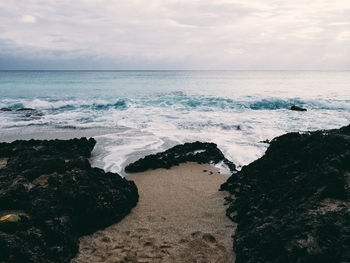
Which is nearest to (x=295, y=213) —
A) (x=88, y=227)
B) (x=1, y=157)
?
(x=88, y=227)

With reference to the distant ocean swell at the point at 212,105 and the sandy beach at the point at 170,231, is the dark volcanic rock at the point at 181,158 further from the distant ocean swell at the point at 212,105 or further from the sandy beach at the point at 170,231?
the distant ocean swell at the point at 212,105

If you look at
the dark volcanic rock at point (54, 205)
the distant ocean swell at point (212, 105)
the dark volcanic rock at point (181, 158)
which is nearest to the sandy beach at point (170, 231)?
Result: the dark volcanic rock at point (54, 205)

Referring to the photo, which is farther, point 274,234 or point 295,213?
point 295,213

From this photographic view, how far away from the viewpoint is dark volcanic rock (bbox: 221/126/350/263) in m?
2.60

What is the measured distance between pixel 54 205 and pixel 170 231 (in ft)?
5.21

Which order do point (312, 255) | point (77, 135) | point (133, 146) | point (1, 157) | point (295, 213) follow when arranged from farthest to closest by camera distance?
point (77, 135) → point (133, 146) → point (1, 157) → point (295, 213) → point (312, 255)

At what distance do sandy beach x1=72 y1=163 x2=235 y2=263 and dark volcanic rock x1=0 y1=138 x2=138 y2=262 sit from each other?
22 centimetres

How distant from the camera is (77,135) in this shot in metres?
11.3

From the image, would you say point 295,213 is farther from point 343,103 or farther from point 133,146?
point 343,103

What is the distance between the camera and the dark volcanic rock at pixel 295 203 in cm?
260

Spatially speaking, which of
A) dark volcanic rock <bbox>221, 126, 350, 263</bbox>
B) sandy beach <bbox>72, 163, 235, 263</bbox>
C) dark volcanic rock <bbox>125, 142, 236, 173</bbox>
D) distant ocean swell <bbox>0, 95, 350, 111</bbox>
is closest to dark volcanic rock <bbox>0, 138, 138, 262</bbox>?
sandy beach <bbox>72, 163, 235, 263</bbox>

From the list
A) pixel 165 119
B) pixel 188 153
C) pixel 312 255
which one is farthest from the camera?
pixel 165 119

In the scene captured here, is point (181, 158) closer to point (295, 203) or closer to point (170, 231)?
point (170, 231)

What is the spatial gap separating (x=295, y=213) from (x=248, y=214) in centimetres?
89
